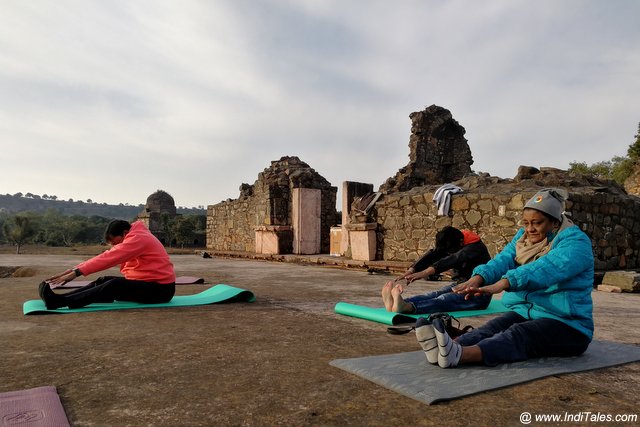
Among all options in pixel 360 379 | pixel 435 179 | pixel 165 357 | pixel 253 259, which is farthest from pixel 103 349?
pixel 435 179

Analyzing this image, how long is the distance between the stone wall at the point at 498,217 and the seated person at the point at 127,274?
555 cm

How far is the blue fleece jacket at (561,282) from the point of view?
7.98ft

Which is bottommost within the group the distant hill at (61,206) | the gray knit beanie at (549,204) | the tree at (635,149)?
the gray knit beanie at (549,204)

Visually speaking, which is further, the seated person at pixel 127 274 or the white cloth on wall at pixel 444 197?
the white cloth on wall at pixel 444 197

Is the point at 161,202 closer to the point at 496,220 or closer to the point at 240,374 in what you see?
the point at 496,220

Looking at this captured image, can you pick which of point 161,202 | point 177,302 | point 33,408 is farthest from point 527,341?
point 161,202

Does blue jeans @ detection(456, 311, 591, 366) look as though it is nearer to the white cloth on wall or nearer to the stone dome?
the white cloth on wall

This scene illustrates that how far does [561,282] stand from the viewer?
2525mm

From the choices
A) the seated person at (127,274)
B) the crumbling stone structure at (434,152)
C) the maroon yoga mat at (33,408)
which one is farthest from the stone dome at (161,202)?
the maroon yoga mat at (33,408)

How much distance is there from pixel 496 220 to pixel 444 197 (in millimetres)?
1092

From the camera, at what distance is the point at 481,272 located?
2752 millimetres

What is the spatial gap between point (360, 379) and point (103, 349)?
1616 mm

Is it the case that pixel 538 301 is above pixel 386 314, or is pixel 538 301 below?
above

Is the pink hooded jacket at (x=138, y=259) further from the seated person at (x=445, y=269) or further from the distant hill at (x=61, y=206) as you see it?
the distant hill at (x=61, y=206)
